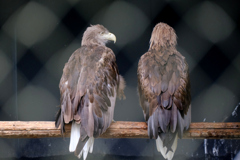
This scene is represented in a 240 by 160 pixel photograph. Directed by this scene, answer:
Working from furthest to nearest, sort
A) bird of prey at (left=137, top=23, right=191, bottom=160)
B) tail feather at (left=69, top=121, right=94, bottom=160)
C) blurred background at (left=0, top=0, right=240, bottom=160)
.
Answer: blurred background at (left=0, top=0, right=240, bottom=160), bird of prey at (left=137, top=23, right=191, bottom=160), tail feather at (left=69, top=121, right=94, bottom=160)

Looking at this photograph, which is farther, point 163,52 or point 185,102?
point 163,52

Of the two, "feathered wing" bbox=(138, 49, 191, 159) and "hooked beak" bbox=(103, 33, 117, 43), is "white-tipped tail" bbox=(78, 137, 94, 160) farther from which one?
"hooked beak" bbox=(103, 33, 117, 43)

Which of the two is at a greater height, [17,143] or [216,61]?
[216,61]

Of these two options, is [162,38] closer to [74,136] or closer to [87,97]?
[87,97]

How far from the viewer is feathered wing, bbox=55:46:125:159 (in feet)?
8.05

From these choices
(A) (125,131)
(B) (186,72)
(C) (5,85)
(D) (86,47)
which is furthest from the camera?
(C) (5,85)

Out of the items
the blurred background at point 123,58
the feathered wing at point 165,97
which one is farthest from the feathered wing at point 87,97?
the blurred background at point 123,58

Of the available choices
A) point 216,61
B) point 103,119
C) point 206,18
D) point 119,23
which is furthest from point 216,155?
point 103,119

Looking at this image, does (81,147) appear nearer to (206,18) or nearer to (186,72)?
(186,72)

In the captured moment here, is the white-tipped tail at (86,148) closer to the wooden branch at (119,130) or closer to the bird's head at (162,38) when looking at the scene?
the wooden branch at (119,130)

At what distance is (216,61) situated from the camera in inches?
172

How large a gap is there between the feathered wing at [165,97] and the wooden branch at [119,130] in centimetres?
9

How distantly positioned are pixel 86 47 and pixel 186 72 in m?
0.83

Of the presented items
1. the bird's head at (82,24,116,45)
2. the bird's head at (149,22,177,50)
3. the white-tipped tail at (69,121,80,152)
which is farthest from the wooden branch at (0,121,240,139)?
the bird's head at (82,24,116,45)
